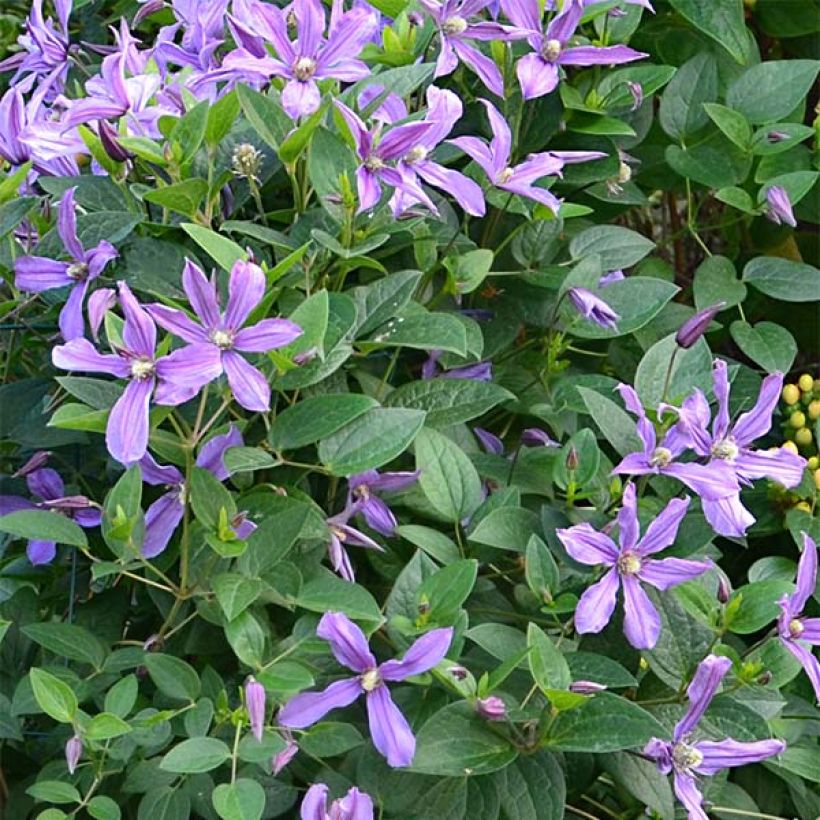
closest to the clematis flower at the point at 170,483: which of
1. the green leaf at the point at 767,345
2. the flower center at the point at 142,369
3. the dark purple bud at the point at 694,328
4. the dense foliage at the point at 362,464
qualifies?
the dense foliage at the point at 362,464

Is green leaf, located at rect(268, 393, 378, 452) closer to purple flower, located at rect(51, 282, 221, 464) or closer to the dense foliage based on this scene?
the dense foliage

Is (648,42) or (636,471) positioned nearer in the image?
(636,471)

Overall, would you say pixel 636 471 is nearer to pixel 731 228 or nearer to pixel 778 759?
pixel 778 759

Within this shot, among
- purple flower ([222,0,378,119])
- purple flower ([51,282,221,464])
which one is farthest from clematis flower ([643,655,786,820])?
purple flower ([222,0,378,119])

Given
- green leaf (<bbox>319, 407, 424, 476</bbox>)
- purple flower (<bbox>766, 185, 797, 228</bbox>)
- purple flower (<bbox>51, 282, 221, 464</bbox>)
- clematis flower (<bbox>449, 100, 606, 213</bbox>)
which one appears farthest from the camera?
purple flower (<bbox>766, 185, 797, 228</bbox>)

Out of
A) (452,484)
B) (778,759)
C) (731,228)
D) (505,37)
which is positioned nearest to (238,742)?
(452,484)

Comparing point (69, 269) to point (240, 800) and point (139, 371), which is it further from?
point (240, 800)
